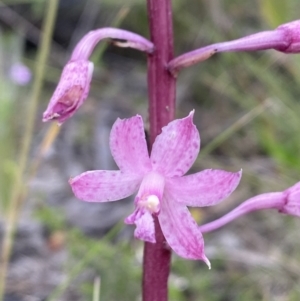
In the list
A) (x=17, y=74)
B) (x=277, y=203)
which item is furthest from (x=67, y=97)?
(x=17, y=74)

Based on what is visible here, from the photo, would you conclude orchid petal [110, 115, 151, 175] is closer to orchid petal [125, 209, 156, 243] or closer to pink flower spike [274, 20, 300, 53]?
orchid petal [125, 209, 156, 243]

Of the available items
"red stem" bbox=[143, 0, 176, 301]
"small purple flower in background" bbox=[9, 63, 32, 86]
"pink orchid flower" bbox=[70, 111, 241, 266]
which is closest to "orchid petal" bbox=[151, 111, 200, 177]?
"pink orchid flower" bbox=[70, 111, 241, 266]

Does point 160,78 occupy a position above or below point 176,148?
above

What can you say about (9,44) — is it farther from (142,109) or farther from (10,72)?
(142,109)

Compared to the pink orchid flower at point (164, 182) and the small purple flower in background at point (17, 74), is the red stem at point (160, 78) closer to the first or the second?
the pink orchid flower at point (164, 182)

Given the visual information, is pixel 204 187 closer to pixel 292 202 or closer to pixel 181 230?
pixel 181 230

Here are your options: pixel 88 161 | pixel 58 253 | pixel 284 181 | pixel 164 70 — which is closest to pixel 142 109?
pixel 88 161

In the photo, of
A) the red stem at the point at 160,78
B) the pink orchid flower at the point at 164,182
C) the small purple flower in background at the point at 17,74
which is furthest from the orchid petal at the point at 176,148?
the small purple flower in background at the point at 17,74
